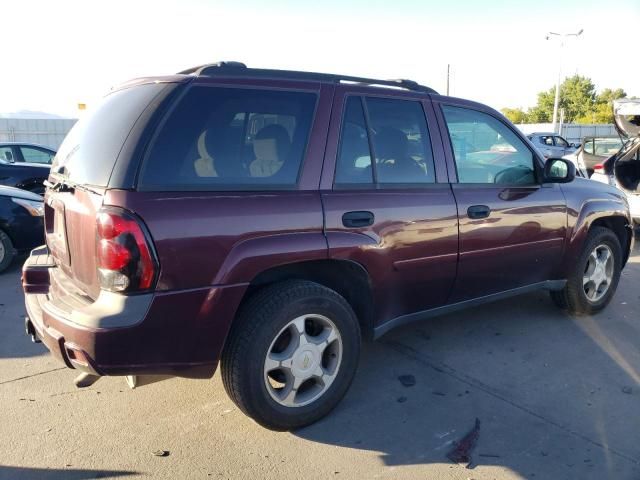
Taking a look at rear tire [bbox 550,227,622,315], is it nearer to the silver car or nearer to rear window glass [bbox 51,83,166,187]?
rear window glass [bbox 51,83,166,187]

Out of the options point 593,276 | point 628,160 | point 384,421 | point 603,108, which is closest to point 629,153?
point 628,160

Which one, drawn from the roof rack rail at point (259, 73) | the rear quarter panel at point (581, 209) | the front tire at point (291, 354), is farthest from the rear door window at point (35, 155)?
the rear quarter panel at point (581, 209)

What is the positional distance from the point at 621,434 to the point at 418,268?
1460 millimetres

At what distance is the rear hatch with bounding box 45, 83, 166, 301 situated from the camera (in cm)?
258

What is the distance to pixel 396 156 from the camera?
3396 millimetres

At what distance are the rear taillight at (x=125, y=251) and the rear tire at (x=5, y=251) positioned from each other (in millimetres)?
4682

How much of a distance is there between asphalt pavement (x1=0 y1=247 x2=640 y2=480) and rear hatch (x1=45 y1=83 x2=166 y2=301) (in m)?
0.73

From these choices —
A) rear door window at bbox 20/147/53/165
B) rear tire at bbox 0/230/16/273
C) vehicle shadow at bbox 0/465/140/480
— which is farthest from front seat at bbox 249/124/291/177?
rear door window at bbox 20/147/53/165

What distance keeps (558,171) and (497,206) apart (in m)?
0.82

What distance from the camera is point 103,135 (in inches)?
110

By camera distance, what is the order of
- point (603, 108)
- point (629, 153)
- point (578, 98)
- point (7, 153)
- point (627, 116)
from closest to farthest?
point (627, 116) → point (629, 153) → point (7, 153) → point (603, 108) → point (578, 98)

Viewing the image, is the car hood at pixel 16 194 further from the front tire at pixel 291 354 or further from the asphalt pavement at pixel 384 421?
the front tire at pixel 291 354

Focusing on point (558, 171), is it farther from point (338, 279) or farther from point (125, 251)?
point (125, 251)

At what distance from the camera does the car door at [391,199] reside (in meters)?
3.04
